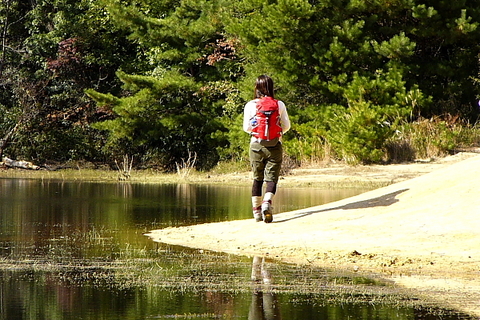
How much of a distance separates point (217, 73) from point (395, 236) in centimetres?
2390

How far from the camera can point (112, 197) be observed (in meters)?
20.8

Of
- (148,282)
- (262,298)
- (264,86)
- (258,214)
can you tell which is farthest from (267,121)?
(262,298)

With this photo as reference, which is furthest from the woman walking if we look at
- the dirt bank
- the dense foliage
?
the dense foliage

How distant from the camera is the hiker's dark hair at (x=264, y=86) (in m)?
12.4

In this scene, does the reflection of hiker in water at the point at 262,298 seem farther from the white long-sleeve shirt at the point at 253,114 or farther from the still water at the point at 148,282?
the white long-sleeve shirt at the point at 253,114

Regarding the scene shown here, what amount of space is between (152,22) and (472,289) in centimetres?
2657

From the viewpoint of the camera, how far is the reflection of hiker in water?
7.10 meters

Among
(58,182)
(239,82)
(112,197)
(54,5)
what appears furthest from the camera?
(54,5)

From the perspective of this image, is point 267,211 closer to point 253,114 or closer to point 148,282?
point 253,114

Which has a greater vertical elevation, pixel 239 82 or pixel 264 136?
pixel 239 82

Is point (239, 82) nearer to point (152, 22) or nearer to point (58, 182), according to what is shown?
point (152, 22)

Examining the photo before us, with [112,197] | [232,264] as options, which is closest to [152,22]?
[112,197]

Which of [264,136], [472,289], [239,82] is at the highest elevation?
[239,82]

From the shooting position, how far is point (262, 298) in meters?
7.88
